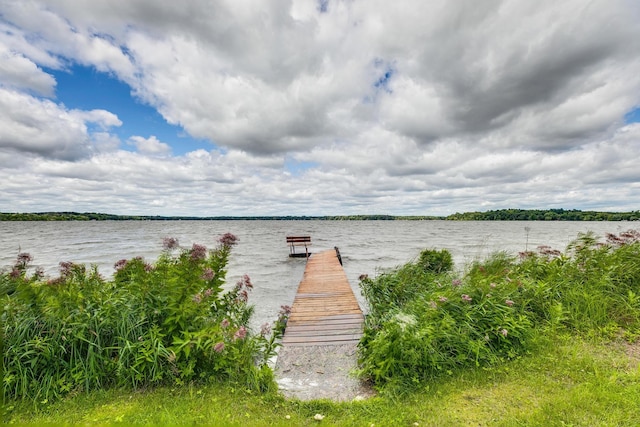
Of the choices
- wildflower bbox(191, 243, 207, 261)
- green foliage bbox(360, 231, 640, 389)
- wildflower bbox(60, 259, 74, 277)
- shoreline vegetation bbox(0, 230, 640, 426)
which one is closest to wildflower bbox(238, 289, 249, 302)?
shoreline vegetation bbox(0, 230, 640, 426)

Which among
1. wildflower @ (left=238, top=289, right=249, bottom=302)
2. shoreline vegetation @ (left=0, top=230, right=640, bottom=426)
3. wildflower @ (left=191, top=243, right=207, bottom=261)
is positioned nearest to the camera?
shoreline vegetation @ (left=0, top=230, right=640, bottom=426)

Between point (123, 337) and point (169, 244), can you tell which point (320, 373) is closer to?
point (123, 337)

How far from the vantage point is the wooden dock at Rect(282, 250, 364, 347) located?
6805 mm

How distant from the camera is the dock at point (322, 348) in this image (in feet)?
15.6

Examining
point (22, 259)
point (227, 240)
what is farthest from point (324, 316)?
point (22, 259)

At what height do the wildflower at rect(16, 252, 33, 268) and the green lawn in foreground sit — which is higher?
the wildflower at rect(16, 252, 33, 268)

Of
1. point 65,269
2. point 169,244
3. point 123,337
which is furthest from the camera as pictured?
point 65,269

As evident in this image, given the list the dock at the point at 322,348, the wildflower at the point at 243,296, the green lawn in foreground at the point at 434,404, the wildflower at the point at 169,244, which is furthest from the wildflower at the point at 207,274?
the dock at the point at 322,348

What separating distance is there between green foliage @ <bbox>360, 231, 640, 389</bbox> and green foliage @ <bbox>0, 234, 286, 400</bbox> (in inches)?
81.8

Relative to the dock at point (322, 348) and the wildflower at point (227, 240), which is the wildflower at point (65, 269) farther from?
→ the dock at point (322, 348)

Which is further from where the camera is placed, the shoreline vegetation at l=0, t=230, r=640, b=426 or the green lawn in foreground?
the shoreline vegetation at l=0, t=230, r=640, b=426

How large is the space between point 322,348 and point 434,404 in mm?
2770

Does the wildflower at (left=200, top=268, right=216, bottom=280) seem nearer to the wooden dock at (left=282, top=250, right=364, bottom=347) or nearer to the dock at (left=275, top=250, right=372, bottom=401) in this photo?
the dock at (left=275, top=250, right=372, bottom=401)

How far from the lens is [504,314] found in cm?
537
